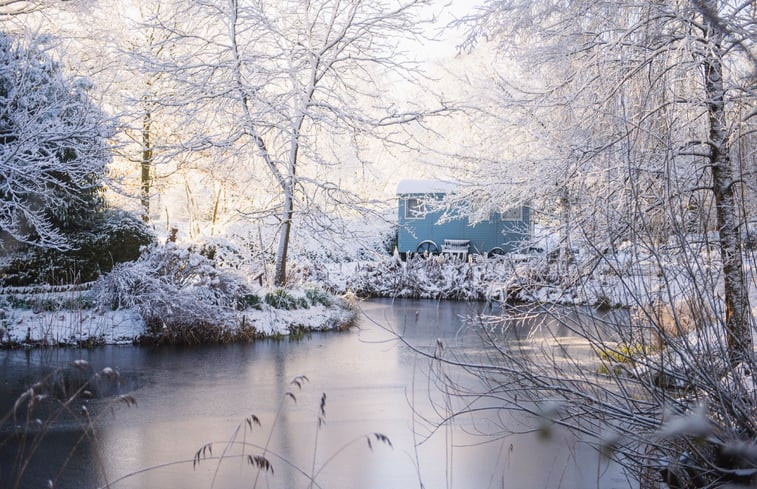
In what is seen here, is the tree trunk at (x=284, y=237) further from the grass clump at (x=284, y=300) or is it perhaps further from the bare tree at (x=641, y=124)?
the bare tree at (x=641, y=124)

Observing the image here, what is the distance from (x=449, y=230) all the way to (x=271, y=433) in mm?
19705

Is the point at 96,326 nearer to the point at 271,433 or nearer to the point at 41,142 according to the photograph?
the point at 41,142

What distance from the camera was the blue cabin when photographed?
2362 centimetres

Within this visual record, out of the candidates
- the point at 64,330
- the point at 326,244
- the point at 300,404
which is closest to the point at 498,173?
the point at 326,244

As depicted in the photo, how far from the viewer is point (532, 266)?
7.64m

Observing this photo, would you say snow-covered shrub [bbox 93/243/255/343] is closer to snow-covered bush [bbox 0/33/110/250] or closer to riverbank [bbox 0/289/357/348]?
riverbank [bbox 0/289/357/348]

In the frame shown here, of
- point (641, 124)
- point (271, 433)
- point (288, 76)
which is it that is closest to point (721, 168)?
point (641, 124)

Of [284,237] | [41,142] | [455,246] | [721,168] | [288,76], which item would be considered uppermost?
[288,76]

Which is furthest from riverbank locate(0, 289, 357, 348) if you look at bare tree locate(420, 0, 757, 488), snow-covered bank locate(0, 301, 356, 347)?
bare tree locate(420, 0, 757, 488)

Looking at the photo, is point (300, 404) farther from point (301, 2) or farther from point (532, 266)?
point (301, 2)

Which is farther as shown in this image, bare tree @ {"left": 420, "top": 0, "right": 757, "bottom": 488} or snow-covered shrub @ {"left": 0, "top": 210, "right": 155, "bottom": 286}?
snow-covered shrub @ {"left": 0, "top": 210, "right": 155, "bottom": 286}

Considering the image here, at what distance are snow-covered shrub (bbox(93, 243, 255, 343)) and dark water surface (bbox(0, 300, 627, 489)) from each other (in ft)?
1.75

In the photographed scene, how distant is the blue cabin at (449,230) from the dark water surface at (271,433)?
1410cm

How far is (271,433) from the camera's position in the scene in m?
5.41
